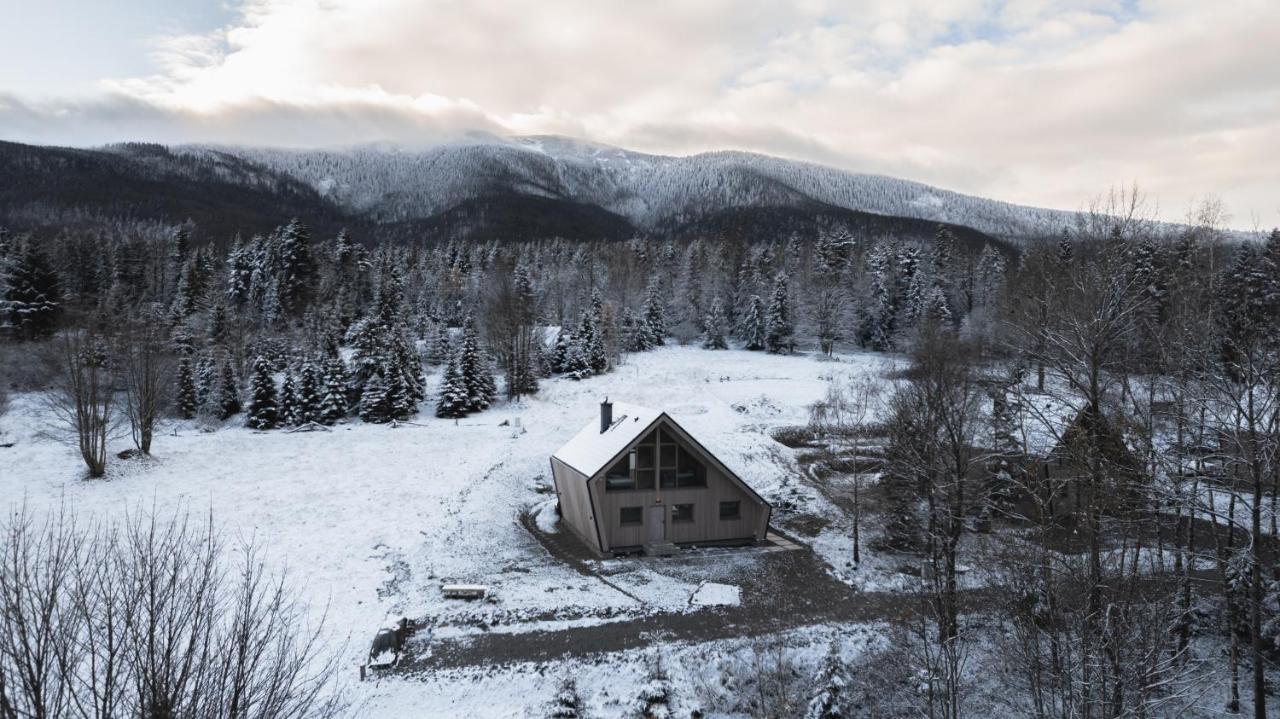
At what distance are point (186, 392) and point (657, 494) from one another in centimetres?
4163

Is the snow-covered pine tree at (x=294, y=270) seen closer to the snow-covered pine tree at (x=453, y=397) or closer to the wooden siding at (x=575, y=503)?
the snow-covered pine tree at (x=453, y=397)

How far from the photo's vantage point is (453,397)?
164 feet

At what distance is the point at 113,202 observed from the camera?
493ft

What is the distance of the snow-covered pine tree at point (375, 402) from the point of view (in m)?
48.0

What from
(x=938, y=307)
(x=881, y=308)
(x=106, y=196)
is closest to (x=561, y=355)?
(x=881, y=308)

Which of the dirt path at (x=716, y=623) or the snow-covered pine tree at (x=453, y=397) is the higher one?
the snow-covered pine tree at (x=453, y=397)

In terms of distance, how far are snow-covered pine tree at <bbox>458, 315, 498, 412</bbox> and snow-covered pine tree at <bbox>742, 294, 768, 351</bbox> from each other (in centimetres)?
3526

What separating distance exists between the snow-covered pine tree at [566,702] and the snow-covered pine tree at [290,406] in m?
38.0

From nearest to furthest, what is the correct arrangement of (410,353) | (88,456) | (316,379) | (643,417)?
(643,417), (88,456), (316,379), (410,353)

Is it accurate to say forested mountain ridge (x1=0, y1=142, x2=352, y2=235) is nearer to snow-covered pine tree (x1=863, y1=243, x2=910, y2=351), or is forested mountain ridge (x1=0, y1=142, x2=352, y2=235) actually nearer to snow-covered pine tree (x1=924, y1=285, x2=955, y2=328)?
snow-covered pine tree (x1=863, y1=243, x2=910, y2=351)

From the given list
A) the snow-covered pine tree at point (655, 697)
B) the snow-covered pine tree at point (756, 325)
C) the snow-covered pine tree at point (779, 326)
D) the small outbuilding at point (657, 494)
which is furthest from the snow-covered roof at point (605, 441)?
the snow-covered pine tree at point (756, 325)

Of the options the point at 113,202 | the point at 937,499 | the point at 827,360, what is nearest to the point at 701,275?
the point at 827,360

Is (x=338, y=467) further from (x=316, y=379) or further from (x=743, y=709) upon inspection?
(x=743, y=709)

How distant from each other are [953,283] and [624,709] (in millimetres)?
85219
